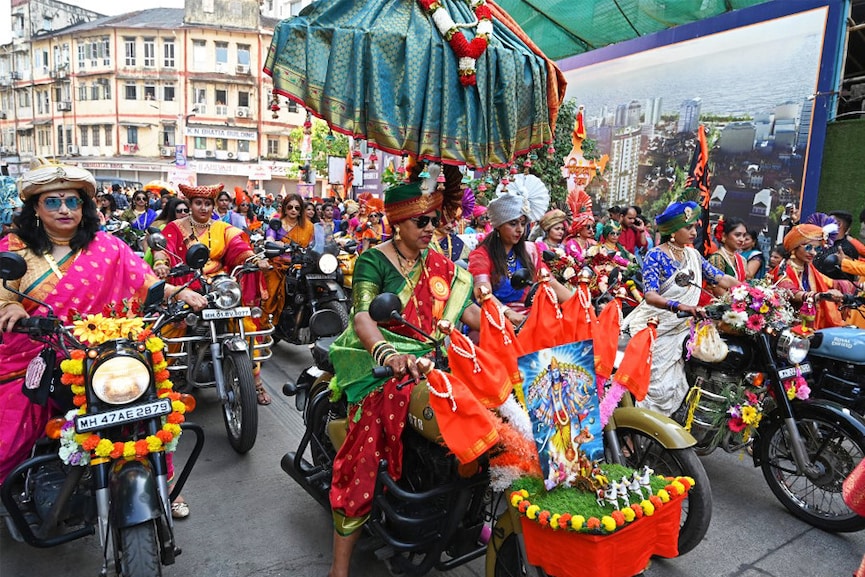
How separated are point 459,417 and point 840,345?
3724 mm

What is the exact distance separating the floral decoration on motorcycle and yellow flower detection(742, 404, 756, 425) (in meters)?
0.50

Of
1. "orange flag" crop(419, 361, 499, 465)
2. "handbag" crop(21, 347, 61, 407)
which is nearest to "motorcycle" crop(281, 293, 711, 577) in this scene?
"orange flag" crop(419, 361, 499, 465)

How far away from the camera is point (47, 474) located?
2789 mm

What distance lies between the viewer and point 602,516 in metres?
1.84

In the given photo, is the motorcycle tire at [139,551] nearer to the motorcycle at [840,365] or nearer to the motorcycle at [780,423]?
the motorcycle at [780,423]

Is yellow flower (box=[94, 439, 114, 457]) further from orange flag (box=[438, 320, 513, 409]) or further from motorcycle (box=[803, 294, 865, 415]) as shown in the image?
motorcycle (box=[803, 294, 865, 415])

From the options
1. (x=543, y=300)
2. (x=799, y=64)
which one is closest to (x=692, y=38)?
(x=799, y=64)

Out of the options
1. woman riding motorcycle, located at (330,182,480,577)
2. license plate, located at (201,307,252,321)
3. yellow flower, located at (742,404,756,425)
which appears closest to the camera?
woman riding motorcycle, located at (330,182,480,577)

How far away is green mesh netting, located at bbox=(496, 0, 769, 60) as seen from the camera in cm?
1266

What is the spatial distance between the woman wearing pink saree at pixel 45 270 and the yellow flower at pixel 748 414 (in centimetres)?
392

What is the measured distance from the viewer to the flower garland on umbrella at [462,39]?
96.3 inches

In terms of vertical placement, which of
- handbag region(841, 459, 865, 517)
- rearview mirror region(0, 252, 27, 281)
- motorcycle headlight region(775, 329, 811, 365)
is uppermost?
rearview mirror region(0, 252, 27, 281)

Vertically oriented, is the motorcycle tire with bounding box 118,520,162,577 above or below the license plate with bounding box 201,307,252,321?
below

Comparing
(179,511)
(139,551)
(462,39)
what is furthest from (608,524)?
(179,511)
